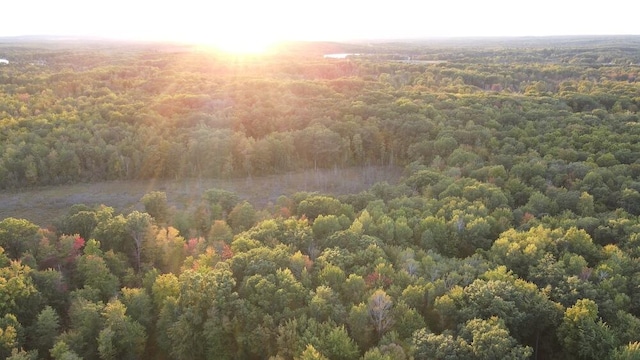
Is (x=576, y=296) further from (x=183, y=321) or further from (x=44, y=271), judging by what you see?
(x=44, y=271)

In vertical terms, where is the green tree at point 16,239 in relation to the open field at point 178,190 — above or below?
above

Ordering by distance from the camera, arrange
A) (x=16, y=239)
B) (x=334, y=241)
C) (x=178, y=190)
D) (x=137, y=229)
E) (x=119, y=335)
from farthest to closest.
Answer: (x=178, y=190)
(x=137, y=229)
(x=16, y=239)
(x=334, y=241)
(x=119, y=335)

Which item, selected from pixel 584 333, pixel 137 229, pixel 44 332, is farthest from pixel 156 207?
pixel 584 333

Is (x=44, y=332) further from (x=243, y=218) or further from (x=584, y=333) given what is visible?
(x=584, y=333)

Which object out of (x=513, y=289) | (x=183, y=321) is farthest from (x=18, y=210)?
(x=513, y=289)

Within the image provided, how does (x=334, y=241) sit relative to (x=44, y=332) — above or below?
above

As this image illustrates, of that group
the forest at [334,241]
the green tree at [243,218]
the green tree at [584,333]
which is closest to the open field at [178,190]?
the forest at [334,241]

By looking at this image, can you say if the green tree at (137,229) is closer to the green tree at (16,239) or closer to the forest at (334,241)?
the forest at (334,241)
